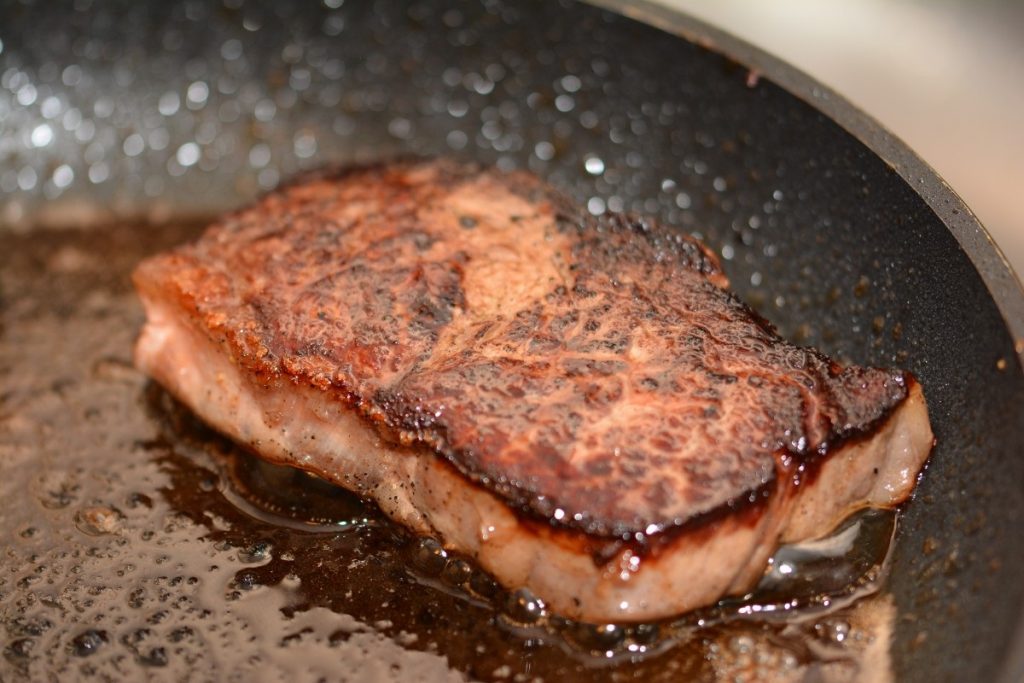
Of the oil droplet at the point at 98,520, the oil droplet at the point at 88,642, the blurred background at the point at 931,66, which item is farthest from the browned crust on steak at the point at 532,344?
the blurred background at the point at 931,66

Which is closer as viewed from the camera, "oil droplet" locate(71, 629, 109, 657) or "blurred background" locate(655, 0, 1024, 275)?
"oil droplet" locate(71, 629, 109, 657)

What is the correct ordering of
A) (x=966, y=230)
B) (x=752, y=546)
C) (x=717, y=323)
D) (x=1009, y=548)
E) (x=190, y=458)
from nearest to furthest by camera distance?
(x=1009, y=548), (x=752, y=546), (x=966, y=230), (x=717, y=323), (x=190, y=458)

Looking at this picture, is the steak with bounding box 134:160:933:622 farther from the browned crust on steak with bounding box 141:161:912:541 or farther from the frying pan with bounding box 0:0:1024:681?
the frying pan with bounding box 0:0:1024:681

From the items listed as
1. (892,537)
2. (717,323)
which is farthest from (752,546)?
(717,323)

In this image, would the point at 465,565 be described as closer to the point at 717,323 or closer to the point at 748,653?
the point at 748,653

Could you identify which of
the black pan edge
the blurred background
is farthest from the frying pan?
the blurred background

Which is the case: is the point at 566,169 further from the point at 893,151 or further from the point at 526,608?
the point at 526,608

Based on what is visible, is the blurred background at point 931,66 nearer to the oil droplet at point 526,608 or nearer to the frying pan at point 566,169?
the frying pan at point 566,169
